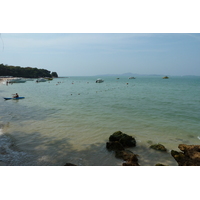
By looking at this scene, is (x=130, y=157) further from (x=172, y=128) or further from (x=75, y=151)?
(x=172, y=128)

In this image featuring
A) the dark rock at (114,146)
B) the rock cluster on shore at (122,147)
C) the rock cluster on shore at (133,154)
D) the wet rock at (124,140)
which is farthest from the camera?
the wet rock at (124,140)

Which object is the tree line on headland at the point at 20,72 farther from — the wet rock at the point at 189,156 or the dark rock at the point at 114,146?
the wet rock at the point at 189,156

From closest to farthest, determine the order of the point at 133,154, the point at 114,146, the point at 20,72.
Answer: the point at 133,154 < the point at 114,146 < the point at 20,72

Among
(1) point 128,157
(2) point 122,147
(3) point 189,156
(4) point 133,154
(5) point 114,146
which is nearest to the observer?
(3) point 189,156

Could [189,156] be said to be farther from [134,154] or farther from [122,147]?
[122,147]

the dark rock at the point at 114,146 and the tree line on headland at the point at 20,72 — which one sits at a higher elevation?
the tree line on headland at the point at 20,72

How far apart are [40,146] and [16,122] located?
6.07 m

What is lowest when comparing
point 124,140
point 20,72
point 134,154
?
point 134,154

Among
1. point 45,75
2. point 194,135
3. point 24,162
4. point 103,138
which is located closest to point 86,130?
point 103,138

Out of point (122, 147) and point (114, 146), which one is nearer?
point (122, 147)

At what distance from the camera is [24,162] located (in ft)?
23.0

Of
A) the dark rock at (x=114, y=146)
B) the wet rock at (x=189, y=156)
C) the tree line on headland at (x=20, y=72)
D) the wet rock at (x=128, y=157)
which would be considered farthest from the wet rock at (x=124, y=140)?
the tree line on headland at (x=20, y=72)

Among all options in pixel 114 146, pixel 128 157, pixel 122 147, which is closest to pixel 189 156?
pixel 128 157

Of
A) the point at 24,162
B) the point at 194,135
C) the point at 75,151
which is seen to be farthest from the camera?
the point at 194,135
